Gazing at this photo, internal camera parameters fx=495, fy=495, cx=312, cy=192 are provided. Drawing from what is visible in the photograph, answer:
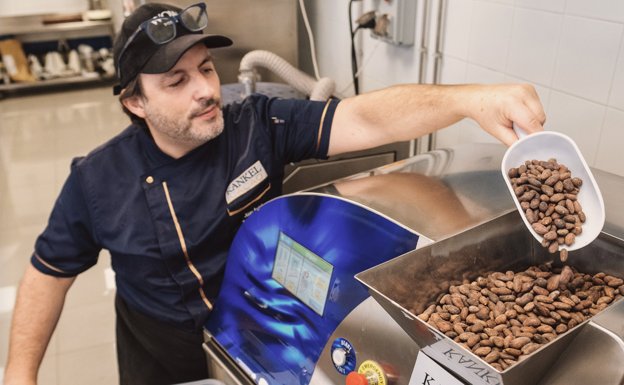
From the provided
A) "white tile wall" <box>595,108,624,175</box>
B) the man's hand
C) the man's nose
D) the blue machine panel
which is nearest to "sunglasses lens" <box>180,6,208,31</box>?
the man's nose

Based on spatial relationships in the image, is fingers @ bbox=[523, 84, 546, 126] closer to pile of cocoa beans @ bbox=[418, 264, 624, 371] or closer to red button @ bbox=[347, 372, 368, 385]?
pile of cocoa beans @ bbox=[418, 264, 624, 371]

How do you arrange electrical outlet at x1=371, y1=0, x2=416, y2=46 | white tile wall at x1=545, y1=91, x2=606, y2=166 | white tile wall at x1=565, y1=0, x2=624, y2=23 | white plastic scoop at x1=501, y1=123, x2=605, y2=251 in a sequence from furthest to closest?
electrical outlet at x1=371, y1=0, x2=416, y2=46 < white tile wall at x1=545, y1=91, x2=606, y2=166 < white tile wall at x1=565, y1=0, x2=624, y2=23 < white plastic scoop at x1=501, y1=123, x2=605, y2=251

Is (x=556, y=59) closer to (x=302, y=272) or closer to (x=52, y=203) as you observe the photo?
(x=302, y=272)

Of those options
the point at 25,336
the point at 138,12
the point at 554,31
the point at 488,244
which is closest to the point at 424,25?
the point at 554,31

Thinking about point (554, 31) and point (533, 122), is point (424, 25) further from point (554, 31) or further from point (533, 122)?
point (533, 122)

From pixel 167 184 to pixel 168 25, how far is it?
0.42m

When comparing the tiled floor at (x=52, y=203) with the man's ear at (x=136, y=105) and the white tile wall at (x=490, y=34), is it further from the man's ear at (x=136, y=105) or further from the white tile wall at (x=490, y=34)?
the white tile wall at (x=490, y=34)

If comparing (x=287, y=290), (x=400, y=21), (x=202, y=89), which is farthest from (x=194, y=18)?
(x=400, y=21)

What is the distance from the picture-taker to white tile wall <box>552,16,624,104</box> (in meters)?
1.21

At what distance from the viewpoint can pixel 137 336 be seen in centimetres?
150

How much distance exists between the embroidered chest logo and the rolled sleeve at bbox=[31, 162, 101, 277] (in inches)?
15.2

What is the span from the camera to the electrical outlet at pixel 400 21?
1892 millimetres

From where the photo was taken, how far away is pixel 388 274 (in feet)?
2.46

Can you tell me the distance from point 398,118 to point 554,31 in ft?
1.71
